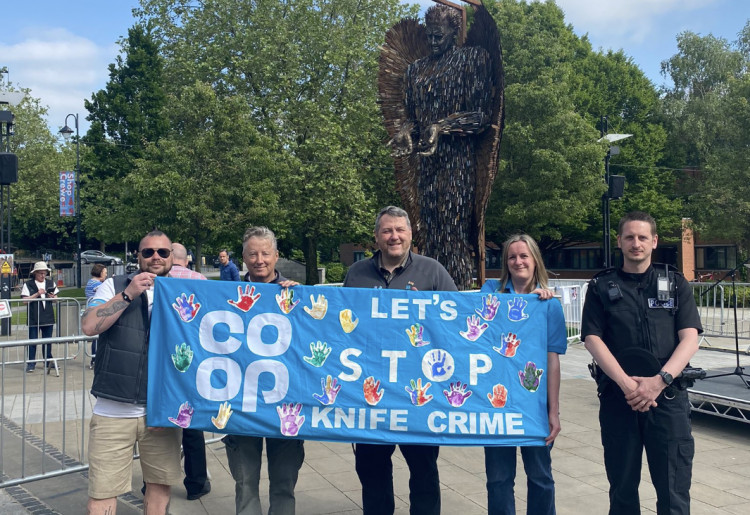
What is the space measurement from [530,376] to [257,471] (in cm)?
174

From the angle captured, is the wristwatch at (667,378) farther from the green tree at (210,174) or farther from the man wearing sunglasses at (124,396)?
the green tree at (210,174)

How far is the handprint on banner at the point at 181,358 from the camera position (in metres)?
4.05

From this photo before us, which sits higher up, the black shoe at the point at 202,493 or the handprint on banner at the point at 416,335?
the handprint on banner at the point at 416,335

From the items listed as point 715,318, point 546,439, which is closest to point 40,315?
point 546,439

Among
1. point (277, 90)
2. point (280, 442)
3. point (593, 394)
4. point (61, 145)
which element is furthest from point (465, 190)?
point (61, 145)

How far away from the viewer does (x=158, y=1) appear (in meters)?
30.1

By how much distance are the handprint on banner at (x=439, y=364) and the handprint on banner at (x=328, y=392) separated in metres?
0.58

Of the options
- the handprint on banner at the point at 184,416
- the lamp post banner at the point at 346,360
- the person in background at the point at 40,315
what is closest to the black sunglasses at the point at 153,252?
the lamp post banner at the point at 346,360

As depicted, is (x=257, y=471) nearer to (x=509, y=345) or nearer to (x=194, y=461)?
(x=194, y=461)

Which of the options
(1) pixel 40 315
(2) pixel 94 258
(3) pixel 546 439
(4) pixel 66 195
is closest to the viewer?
(3) pixel 546 439

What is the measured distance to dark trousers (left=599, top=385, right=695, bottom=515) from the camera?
3535mm

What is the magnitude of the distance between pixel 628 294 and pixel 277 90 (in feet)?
80.2

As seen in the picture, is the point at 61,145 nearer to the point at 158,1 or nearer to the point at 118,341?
the point at 158,1

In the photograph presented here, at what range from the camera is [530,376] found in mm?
3967
